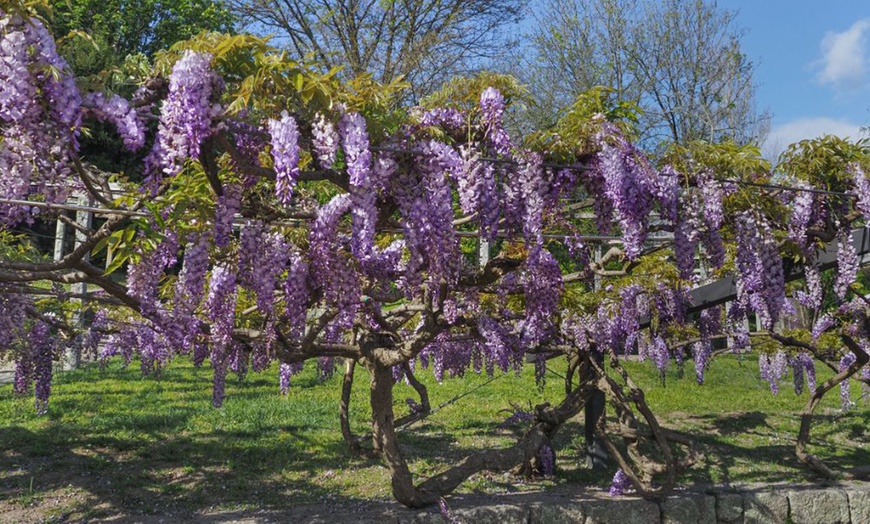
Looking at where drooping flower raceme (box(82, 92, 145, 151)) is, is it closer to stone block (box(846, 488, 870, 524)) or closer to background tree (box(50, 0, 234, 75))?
stone block (box(846, 488, 870, 524))

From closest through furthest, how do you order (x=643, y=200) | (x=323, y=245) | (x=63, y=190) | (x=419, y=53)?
(x=63, y=190) < (x=323, y=245) < (x=643, y=200) < (x=419, y=53)

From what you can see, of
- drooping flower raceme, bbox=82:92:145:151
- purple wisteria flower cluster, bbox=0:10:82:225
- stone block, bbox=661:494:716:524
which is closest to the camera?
purple wisteria flower cluster, bbox=0:10:82:225

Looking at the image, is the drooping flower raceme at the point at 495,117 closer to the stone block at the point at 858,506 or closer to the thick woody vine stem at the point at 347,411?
the thick woody vine stem at the point at 347,411

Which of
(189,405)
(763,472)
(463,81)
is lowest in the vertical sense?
(763,472)

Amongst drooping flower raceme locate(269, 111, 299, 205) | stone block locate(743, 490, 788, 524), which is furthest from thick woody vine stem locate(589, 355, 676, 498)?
drooping flower raceme locate(269, 111, 299, 205)

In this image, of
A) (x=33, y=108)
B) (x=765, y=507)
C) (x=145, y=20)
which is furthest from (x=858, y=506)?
(x=145, y=20)

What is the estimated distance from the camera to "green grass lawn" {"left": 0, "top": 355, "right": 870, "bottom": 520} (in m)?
6.67

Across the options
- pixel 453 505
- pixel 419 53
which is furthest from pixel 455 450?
pixel 419 53

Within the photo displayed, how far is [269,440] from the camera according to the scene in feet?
27.2

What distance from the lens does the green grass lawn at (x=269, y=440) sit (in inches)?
263

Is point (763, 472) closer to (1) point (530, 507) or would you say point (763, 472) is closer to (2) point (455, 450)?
(2) point (455, 450)

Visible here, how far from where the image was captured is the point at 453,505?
570 centimetres

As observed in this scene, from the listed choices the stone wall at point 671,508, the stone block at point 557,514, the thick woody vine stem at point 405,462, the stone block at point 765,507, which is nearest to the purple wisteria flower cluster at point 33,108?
the thick woody vine stem at point 405,462

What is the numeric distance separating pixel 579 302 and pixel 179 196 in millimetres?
5035
